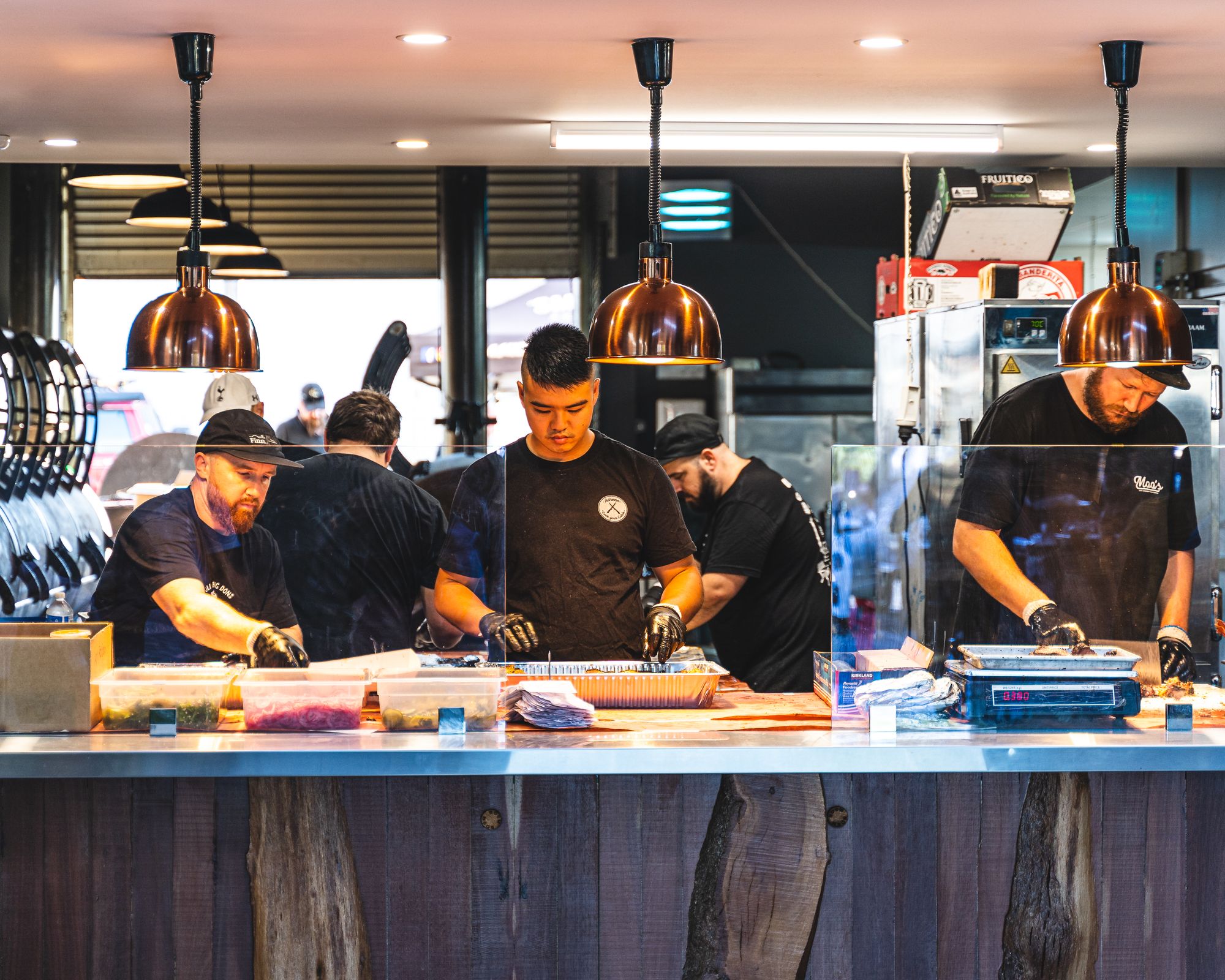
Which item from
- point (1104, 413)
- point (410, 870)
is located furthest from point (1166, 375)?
point (410, 870)

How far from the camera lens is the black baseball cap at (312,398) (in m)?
7.39

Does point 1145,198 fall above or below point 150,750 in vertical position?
above

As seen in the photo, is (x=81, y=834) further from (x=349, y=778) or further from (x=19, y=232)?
(x=19, y=232)

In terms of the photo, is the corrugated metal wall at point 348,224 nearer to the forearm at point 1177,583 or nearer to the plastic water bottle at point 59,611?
the plastic water bottle at point 59,611

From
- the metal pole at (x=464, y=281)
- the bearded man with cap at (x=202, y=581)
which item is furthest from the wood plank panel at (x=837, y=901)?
the metal pole at (x=464, y=281)

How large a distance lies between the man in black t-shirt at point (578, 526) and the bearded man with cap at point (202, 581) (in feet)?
2.66

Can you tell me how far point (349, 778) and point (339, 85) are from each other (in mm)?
2114

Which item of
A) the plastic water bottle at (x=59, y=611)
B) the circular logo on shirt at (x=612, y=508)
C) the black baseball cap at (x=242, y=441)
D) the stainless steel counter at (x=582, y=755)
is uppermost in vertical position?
the black baseball cap at (x=242, y=441)

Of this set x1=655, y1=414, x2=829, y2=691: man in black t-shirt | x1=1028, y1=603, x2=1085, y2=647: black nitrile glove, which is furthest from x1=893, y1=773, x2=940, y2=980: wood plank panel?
x1=655, y1=414, x2=829, y2=691: man in black t-shirt

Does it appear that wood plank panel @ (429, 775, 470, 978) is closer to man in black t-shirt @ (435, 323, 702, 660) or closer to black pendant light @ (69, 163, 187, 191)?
man in black t-shirt @ (435, 323, 702, 660)

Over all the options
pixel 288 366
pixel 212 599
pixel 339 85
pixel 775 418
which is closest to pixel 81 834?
pixel 212 599

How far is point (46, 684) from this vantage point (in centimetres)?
257

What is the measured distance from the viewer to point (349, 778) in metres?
2.63

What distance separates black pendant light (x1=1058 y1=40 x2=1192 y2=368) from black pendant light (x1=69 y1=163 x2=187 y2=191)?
331 cm
